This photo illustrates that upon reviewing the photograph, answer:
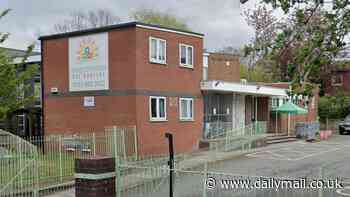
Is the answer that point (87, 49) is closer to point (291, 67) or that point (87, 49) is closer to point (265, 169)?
point (265, 169)

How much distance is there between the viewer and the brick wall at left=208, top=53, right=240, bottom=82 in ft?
106

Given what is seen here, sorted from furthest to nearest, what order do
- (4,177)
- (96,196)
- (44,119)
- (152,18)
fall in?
(152,18) < (44,119) < (4,177) < (96,196)

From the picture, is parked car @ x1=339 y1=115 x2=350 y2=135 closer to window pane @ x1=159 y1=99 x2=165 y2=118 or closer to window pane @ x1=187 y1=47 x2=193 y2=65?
window pane @ x1=187 y1=47 x2=193 y2=65

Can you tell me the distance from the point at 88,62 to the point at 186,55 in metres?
5.08

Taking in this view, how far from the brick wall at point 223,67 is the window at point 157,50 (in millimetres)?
8667

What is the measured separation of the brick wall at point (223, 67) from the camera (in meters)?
32.4

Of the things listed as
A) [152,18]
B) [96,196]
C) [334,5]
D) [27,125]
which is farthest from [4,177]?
[152,18]

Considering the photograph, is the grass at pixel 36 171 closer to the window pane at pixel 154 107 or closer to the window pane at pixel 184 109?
the window pane at pixel 154 107

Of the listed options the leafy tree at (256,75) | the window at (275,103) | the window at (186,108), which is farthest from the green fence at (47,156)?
the leafy tree at (256,75)

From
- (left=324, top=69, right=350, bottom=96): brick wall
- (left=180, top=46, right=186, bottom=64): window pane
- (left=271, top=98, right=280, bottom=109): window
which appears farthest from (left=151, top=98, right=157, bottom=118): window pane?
(left=324, top=69, right=350, bottom=96): brick wall

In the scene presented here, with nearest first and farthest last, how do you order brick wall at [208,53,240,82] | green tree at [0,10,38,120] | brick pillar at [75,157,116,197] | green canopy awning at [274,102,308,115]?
brick pillar at [75,157,116,197], green tree at [0,10,38,120], brick wall at [208,53,240,82], green canopy awning at [274,102,308,115]

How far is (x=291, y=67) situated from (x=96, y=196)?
5215 mm

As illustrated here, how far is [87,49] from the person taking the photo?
79.1 feet

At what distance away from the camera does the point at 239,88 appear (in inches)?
1120
